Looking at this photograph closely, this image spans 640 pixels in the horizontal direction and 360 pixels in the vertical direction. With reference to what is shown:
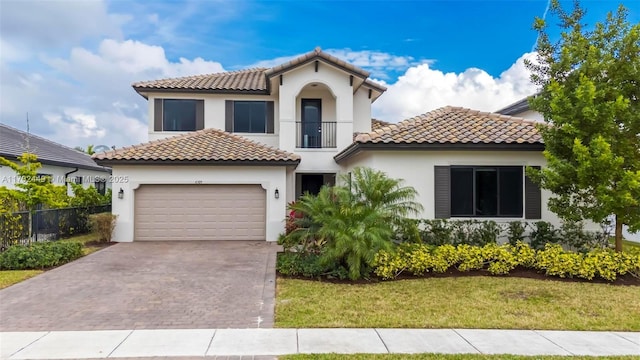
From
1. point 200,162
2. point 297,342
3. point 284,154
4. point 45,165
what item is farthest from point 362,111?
point 45,165

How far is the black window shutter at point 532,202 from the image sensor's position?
40.9ft

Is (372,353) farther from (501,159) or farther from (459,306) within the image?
(501,159)

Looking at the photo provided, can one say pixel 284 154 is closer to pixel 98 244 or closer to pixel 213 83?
pixel 213 83

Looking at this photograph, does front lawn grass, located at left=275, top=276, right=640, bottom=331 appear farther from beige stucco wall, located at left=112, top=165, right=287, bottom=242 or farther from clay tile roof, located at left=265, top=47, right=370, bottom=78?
clay tile roof, located at left=265, top=47, right=370, bottom=78

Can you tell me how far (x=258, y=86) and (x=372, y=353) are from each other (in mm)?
16276

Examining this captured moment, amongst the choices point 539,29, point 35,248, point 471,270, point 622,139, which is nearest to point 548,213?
point 622,139

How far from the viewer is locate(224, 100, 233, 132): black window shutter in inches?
766

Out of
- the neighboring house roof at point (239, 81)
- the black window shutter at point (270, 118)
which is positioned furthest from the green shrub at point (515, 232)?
the black window shutter at point (270, 118)

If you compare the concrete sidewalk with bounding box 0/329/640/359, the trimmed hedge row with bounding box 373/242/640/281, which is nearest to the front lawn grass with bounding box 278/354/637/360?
the concrete sidewalk with bounding box 0/329/640/359

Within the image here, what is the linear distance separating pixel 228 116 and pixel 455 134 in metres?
11.2

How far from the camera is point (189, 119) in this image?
64.0 ft

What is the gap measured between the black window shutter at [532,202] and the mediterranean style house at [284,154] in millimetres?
31

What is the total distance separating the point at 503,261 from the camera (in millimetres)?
10227

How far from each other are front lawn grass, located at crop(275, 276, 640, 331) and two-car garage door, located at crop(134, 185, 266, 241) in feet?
21.4
